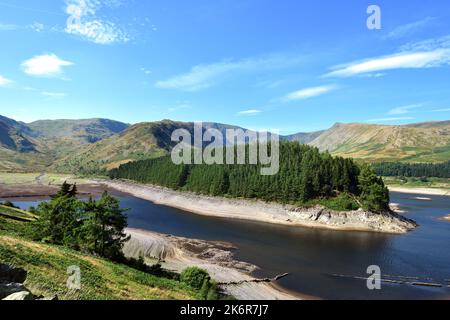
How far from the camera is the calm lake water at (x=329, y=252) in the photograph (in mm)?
53031

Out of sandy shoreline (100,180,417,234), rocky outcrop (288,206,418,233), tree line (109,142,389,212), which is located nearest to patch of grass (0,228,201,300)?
rocky outcrop (288,206,418,233)

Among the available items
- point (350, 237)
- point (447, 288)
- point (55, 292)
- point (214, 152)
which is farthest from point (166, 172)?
point (55, 292)

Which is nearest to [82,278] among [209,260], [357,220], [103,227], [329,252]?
[103,227]

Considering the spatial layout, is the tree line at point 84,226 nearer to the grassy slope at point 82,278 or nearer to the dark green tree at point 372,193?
the grassy slope at point 82,278

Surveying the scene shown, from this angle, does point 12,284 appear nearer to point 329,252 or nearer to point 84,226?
point 84,226

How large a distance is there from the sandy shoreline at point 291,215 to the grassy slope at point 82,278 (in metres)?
75.8

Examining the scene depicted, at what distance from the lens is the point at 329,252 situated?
73.2 meters

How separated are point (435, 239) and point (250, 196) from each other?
6368cm

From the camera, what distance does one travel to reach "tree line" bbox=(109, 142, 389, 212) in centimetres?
10967

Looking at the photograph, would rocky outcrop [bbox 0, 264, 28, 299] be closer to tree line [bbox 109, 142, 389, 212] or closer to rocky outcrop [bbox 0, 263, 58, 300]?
rocky outcrop [bbox 0, 263, 58, 300]

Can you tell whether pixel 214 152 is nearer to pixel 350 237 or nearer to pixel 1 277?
pixel 350 237

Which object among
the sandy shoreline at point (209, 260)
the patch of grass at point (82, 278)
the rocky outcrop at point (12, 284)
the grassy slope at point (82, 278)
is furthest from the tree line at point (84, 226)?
the rocky outcrop at point (12, 284)

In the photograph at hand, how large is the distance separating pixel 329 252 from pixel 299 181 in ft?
154
